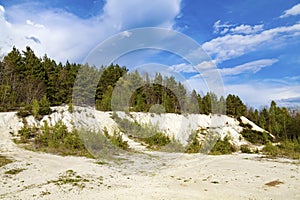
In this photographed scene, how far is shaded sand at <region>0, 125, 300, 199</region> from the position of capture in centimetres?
1292

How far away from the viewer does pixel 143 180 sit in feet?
53.7

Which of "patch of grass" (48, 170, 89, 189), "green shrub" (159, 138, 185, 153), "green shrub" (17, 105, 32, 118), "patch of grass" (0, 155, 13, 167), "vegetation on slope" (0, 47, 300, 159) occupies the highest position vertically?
"vegetation on slope" (0, 47, 300, 159)

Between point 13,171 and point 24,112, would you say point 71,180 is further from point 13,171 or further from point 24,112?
point 24,112

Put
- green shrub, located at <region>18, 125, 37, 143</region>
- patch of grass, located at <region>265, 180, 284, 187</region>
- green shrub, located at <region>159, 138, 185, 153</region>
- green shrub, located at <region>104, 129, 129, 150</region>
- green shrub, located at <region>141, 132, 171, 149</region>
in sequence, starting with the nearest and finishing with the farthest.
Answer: patch of grass, located at <region>265, 180, 284, 187</region>
green shrub, located at <region>104, 129, 129, 150</region>
green shrub, located at <region>18, 125, 37, 143</region>
green shrub, located at <region>159, 138, 185, 153</region>
green shrub, located at <region>141, 132, 171, 149</region>

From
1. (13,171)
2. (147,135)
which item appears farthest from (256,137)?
(13,171)

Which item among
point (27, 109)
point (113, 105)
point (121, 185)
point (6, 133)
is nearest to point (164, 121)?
point (113, 105)

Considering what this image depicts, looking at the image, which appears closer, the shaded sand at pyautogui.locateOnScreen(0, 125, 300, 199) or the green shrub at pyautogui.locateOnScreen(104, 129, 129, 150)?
the shaded sand at pyautogui.locateOnScreen(0, 125, 300, 199)

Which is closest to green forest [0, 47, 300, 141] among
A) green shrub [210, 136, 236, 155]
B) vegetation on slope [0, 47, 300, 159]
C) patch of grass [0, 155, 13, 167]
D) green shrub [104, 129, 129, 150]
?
vegetation on slope [0, 47, 300, 159]

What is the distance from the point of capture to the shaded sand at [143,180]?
12922 millimetres

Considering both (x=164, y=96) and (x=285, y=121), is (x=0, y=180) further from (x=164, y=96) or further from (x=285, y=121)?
(x=285, y=121)

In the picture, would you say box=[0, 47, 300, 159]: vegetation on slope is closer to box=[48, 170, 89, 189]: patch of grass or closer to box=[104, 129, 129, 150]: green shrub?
box=[104, 129, 129, 150]: green shrub

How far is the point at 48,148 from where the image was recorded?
28.2 metres

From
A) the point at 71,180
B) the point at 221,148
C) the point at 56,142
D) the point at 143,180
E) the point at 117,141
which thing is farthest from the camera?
the point at 221,148

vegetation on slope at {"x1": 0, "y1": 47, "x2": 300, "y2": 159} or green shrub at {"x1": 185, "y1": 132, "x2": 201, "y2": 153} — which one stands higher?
vegetation on slope at {"x1": 0, "y1": 47, "x2": 300, "y2": 159}
